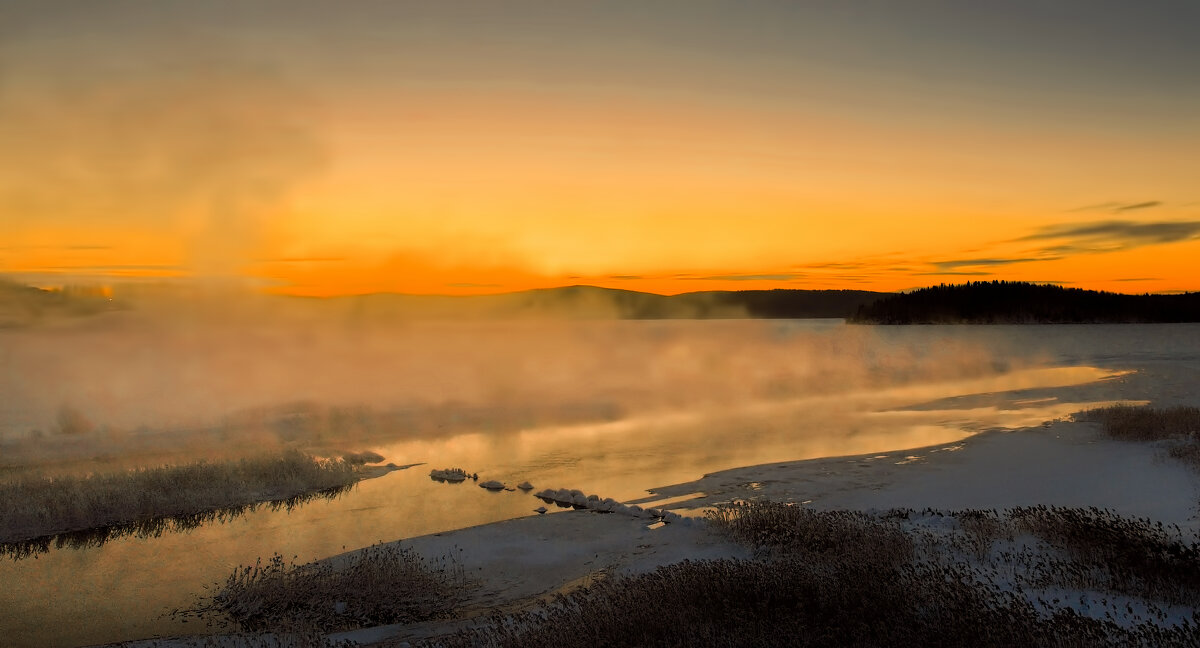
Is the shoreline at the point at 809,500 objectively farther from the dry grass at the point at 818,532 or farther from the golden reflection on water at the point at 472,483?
the golden reflection on water at the point at 472,483

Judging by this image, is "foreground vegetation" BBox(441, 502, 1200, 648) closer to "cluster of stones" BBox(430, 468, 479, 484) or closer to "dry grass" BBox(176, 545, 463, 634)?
"dry grass" BBox(176, 545, 463, 634)

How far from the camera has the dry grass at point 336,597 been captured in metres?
11.9

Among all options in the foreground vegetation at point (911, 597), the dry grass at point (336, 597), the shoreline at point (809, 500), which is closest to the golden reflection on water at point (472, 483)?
the dry grass at point (336, 597)

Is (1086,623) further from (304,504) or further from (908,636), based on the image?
(304,504)

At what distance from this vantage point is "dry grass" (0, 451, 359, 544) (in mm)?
17891

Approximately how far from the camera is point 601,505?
19266 mm

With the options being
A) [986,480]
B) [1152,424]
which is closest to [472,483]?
[986,480]

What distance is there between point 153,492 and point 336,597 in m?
10.6

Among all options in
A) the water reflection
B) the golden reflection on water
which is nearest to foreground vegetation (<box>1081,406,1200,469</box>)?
the golden reflection on water

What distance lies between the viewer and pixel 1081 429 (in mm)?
29766

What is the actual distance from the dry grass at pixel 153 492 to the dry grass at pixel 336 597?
696 centimetres

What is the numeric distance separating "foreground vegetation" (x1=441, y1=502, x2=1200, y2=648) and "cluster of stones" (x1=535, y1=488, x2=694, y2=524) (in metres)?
4.34

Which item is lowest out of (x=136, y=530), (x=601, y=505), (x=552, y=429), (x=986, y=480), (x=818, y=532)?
(x=552, y=429)

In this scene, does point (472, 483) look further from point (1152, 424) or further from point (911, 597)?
point (1152, 424)
